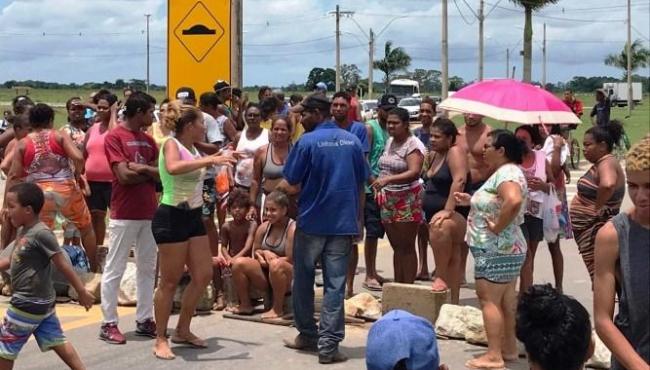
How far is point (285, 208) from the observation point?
7.88 meters

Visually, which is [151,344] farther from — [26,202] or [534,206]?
[534,206]

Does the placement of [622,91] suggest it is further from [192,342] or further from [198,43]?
[192,342]

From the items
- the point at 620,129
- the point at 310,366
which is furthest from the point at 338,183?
the point at 620,129

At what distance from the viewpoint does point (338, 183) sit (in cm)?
664

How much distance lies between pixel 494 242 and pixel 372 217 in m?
2.80

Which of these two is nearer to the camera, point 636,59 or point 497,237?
point 497,237

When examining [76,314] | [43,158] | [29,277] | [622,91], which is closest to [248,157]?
[43,158]

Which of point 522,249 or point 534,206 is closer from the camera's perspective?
point 522,249

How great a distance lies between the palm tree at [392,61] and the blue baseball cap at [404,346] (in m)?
95.2

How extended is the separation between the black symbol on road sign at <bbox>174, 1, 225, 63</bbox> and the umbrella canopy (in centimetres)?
336

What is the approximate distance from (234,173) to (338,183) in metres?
3.06

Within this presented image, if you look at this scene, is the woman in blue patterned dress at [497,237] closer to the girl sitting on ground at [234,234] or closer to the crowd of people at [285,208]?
the crowd of people at [285,208]

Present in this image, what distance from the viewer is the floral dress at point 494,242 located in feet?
20.5

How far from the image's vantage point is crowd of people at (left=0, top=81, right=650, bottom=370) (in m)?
6.27
